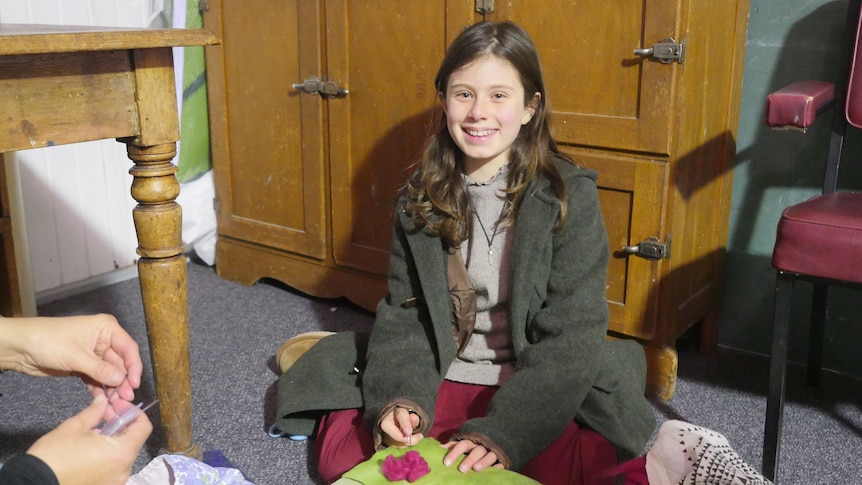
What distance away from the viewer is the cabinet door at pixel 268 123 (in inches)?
84.5

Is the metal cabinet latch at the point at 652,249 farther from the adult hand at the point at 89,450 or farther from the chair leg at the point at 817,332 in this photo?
the adult hand at the point at 89,450

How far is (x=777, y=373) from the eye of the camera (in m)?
1.38

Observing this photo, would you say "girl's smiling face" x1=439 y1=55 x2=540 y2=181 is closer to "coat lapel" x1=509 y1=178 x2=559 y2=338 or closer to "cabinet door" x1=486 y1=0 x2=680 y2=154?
"coat lapel" x1=509 y1=178 x2=559 y2=338

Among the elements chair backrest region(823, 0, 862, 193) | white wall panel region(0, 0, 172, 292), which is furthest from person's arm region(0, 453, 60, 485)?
white wall panel region(0, 0, 172, 292)

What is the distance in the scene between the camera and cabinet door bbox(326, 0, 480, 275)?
6.21ft

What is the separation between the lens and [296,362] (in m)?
1.64

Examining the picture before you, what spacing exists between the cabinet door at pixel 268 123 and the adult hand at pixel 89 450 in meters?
1.40

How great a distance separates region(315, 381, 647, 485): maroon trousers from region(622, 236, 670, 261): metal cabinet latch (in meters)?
0.42

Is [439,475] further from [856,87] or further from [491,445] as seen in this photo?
[856,87]

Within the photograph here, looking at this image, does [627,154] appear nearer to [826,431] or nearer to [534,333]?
[534,333]

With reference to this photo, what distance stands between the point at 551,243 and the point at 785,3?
2.70 ft

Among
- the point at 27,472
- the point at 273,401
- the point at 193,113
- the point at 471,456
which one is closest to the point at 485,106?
the point at 471,456

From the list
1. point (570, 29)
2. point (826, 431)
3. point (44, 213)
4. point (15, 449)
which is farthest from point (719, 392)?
point (44, 213)

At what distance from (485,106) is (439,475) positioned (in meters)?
0.58
